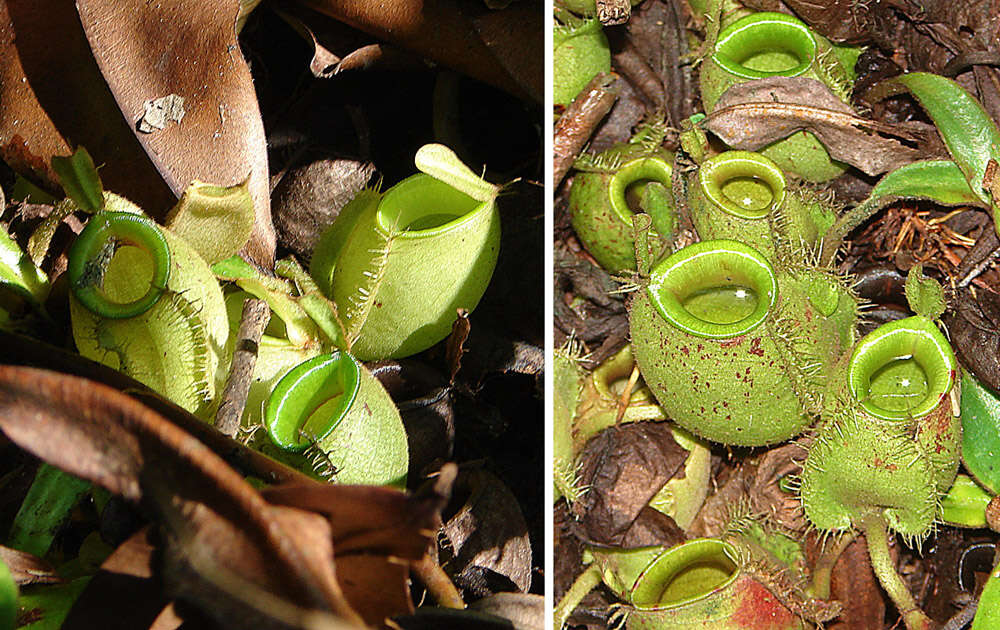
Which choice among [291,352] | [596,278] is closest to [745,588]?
[596,278]

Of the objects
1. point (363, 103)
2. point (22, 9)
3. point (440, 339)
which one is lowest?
point (440, 339)

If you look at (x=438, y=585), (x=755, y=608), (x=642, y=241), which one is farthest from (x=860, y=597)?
(x=438, y=585)

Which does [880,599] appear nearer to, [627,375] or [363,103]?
[627,375]

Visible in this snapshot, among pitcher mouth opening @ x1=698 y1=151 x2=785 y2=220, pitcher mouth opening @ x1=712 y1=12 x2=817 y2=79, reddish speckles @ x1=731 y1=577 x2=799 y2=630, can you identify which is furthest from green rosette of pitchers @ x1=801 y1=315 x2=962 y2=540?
pitcher mouth opening @ x1=712 y1=12 x2=817 y2=79

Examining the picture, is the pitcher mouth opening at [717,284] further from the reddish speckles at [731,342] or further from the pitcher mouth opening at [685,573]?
the pitcher mouth opening at [685,573]

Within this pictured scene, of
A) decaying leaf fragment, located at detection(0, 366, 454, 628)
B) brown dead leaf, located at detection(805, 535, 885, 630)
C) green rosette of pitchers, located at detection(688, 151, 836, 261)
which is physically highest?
decaying leaf fragment, located at detection(0, 366, 454, 628)

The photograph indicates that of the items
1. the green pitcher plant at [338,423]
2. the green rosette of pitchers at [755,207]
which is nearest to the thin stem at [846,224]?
the green rosette of pitchers at [755,207]

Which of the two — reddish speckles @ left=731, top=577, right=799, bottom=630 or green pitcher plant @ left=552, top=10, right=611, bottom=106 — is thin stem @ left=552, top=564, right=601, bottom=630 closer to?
reddish speckles @ left=731, top=577, right=799, bottom=630
